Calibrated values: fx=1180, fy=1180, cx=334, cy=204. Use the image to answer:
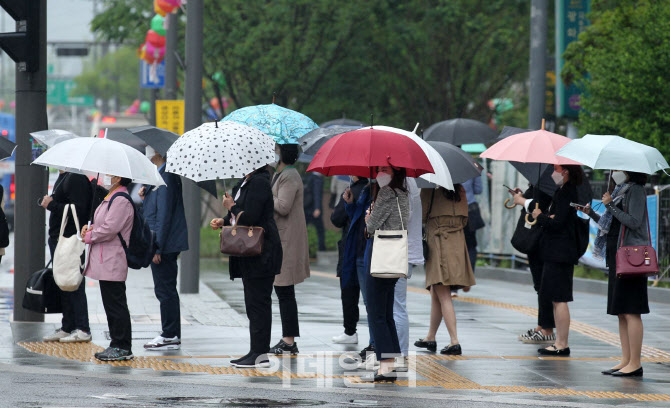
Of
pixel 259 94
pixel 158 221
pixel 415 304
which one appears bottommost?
pixel 415 304

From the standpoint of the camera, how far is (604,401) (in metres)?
8.16

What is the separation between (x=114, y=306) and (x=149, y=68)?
1558 cm

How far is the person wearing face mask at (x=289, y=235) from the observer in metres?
10.0

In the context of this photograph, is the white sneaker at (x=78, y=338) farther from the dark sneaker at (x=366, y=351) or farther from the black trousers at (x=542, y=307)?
the black trousers at (x=542, y=307)

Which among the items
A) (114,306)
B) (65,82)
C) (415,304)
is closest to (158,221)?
(114,306)

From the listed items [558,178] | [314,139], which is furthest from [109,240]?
[558,178]

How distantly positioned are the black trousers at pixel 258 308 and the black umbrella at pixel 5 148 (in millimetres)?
2754

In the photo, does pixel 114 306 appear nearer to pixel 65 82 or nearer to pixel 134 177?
pixel 134 177

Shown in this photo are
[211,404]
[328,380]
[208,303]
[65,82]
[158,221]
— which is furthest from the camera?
[65,82]

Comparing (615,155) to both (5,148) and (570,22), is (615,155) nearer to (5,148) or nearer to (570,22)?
(5,148)

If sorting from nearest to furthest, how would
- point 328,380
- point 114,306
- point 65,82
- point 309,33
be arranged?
point 328,380
point 114,306
point 309,33
point 65,82

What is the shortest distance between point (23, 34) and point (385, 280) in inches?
198

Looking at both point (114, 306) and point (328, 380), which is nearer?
point (328, 380)

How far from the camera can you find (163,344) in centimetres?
1038
